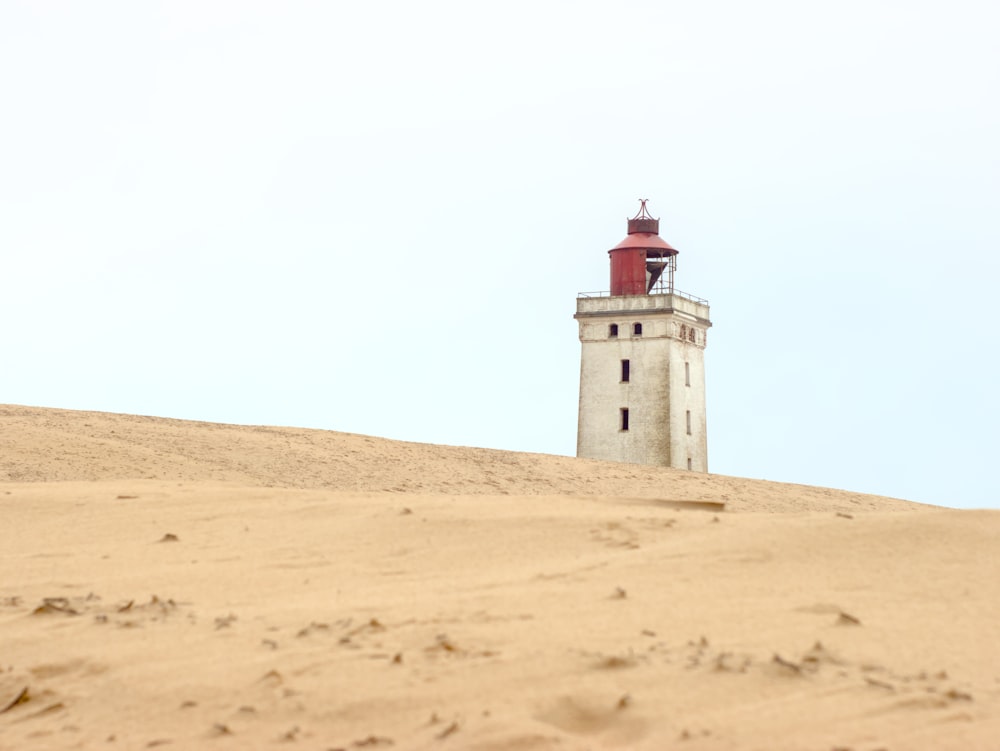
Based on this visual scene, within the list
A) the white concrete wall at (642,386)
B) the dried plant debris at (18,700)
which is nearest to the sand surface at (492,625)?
the dried plant debris at (18,700)

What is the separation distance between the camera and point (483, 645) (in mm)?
6832

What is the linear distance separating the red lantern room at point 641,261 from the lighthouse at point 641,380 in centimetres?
21

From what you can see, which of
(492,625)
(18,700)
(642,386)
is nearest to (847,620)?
(492,625)

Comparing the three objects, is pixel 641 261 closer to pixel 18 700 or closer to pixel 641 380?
pixel 641 380

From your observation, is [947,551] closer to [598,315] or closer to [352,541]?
[352,541]

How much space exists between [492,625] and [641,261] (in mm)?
51030

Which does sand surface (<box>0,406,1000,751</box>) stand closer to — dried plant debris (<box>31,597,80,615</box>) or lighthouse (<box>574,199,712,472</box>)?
dried plant debris (<box>31,597,80,615</box>)

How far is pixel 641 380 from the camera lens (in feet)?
177

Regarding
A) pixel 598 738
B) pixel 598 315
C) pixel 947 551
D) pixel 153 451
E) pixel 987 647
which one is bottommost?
pixel 598 738

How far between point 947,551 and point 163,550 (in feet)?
17.3

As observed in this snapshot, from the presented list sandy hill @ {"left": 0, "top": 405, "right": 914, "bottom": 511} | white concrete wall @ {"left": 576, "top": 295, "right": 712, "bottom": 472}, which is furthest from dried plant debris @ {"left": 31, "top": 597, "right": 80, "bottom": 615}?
white concrete wall @ {"left": 576, "top": 295, "right": 712, "bottom": 472}

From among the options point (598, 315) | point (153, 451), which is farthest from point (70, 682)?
point (598, 315)

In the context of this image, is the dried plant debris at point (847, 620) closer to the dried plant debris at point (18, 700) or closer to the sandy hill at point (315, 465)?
the dried plant debris at point (18, 700)

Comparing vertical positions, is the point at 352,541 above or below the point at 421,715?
above
